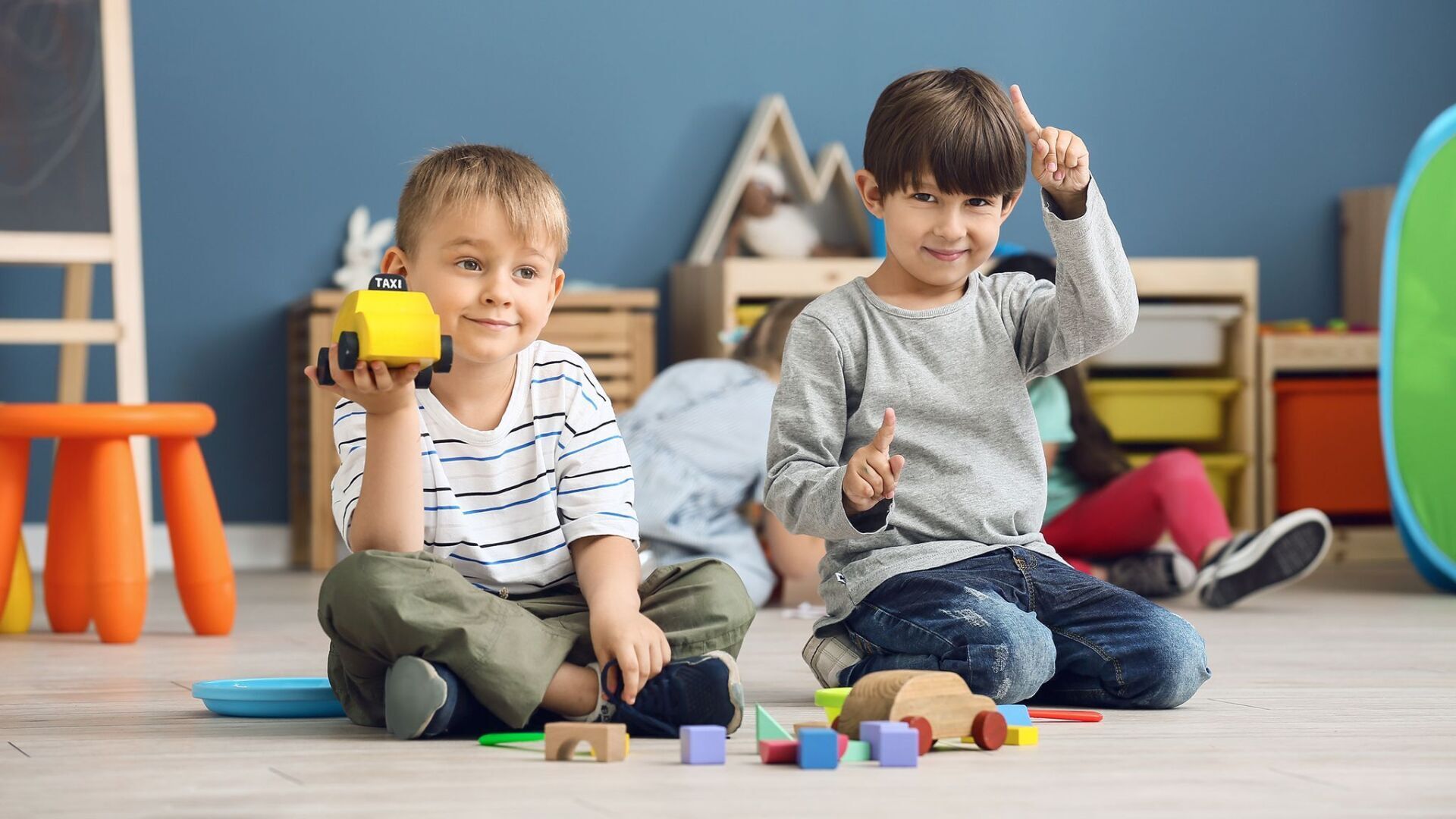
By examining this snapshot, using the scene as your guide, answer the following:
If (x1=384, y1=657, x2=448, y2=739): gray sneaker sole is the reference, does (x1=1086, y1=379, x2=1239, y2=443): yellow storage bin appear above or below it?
below

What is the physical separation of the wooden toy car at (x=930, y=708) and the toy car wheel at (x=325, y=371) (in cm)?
38

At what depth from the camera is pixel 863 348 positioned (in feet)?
4.24

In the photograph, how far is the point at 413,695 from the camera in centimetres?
104

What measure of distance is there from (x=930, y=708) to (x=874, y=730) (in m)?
0.06

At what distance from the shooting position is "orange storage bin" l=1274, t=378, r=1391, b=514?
9.76 feet

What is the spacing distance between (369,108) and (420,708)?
85.1 inches

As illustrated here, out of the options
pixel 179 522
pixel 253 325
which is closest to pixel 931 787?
pixel 179 522

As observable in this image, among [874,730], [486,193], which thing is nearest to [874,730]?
[874,730]

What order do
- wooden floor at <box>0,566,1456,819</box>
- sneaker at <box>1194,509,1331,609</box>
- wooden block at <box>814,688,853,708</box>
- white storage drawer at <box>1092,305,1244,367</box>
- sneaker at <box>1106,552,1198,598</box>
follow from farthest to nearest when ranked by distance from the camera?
white storage drawer at <box>1092,305,1244,367</box> < sneaker at <box>1106,552,1198,598</box> < sneaker at <box>1194,509,1331,609</box> < wooden block at <box>814,688,853,708</box> < wooden floor at <box>0,566,1456,819</box>

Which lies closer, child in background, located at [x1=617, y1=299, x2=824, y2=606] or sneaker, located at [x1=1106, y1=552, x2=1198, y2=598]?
child in background, located at [x1=617, y1=299, x2=824, y2=606]

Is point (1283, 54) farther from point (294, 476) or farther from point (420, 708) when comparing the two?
point (420, 708)

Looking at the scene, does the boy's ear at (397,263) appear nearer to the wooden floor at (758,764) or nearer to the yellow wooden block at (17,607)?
the wooden floor at (758,764)

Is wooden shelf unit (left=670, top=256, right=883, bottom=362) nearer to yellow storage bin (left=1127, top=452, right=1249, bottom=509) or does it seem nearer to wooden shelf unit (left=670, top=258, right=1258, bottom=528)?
wooden shelf unit (left=670, top=258, right=1258, bottom=528)

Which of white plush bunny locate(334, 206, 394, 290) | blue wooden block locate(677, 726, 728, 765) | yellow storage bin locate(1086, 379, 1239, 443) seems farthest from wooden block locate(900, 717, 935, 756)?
white plush bunny locate(334, 206, 394, 290)
